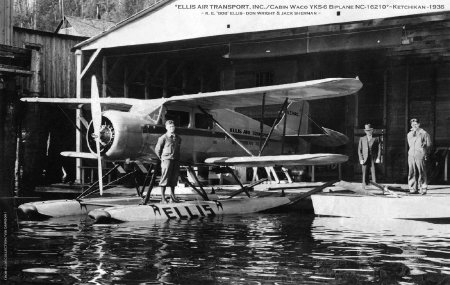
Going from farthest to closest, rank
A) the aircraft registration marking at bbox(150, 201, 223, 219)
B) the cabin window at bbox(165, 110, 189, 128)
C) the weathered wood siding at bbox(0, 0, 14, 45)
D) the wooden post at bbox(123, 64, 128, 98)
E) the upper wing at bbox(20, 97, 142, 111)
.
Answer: the wooden post at bbox(123, 64, 128, 98), the weathered wood siding at bbox(0, 0, 14, 45), the upper wing at bbox(20, 97, 142, 111), the cabin window at bbox(165, 110, 189, 128), the aircraft registration marking at bbox(150, 201, 223, 219)

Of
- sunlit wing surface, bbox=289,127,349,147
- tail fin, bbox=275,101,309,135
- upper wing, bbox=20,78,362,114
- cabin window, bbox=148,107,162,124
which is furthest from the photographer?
tail fin, bbox=275,101,309,135

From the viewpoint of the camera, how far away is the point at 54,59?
68.6ft

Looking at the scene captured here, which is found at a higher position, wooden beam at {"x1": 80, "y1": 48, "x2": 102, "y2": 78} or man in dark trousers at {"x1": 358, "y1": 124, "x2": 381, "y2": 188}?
wooden beam at {"x1": 80, "y1": 48, "x2": 102, "y2": 78}

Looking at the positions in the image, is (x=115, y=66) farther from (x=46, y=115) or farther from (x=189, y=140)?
(x=189, y=140)

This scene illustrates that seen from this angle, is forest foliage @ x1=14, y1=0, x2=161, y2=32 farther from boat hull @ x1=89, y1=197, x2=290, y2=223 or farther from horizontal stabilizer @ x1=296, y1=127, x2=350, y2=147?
boat hull @ x1=89, y1=197, x2=290, y2=223

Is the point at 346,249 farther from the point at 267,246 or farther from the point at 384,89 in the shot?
the point at 384,89

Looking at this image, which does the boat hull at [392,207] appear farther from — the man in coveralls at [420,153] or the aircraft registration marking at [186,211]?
the aircraft registration marking at [186,211]

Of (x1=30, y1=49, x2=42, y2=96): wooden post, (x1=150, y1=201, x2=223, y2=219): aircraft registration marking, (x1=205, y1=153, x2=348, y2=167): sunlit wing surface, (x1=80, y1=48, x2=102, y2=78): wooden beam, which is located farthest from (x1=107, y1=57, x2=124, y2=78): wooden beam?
(x1=150, y1=201, x2=223, y2=219): aircraft registration marking

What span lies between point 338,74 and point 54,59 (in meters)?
9.92

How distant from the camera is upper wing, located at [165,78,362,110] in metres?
11.2

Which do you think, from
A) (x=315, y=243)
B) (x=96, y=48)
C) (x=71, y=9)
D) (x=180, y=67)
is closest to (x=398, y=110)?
(x=180, y=67)

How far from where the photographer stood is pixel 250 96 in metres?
12.5

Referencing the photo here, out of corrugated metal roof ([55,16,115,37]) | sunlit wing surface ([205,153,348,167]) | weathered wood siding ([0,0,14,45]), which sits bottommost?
sunlit wing surface ([205,153,348,167])

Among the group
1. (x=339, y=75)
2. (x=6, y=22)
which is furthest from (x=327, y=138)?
(x=6, y=22)
